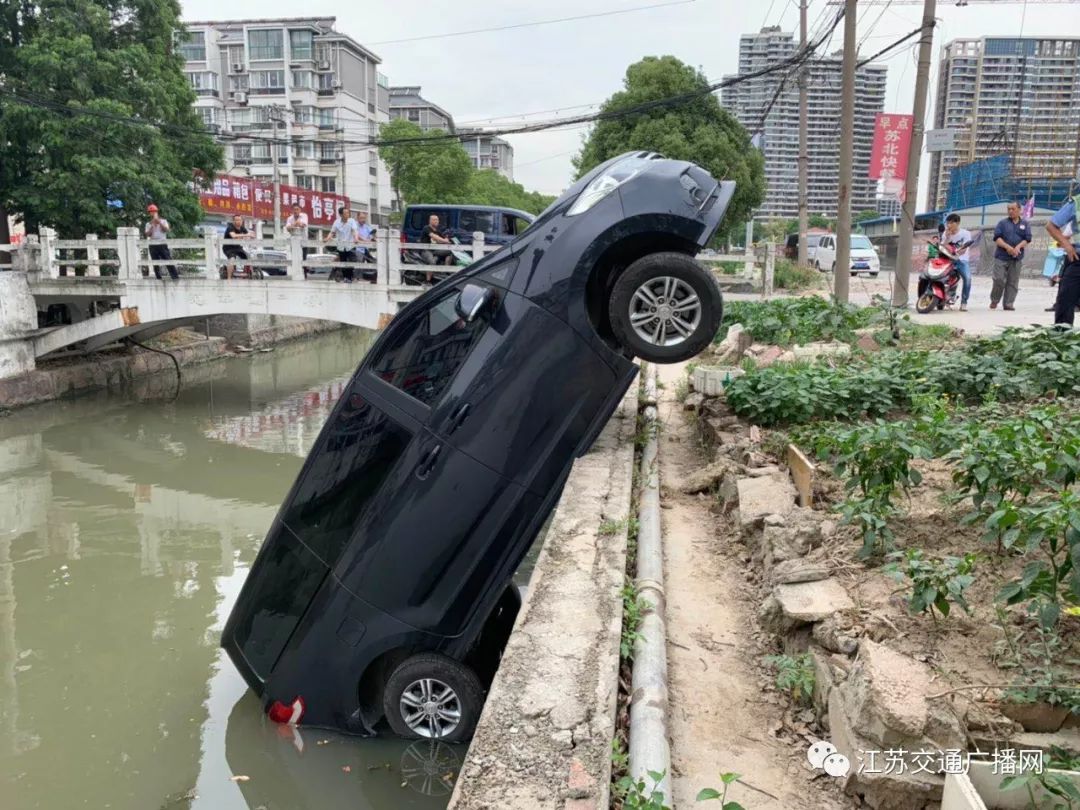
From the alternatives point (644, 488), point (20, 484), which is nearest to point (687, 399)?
point (644, 488)

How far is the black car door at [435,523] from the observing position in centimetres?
373

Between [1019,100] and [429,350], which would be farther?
[1019,100]

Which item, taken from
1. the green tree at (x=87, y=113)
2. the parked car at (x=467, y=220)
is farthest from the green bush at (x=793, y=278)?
the green tree at (x=87, y=113)

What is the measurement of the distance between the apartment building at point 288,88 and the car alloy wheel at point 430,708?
45646mm

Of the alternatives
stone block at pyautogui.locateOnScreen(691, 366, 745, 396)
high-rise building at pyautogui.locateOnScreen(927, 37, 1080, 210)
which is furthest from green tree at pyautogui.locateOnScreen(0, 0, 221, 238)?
high-rise building at pyautogui.locateOnScreen(927, 37, 1080, 210)

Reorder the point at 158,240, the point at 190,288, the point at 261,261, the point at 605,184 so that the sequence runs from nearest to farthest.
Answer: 1. the point at 605,184
2. the point at 190,288
3. the point at 261,261
4. the point at 158,240

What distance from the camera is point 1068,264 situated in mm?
6621

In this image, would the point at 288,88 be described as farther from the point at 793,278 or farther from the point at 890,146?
the point at 890,146

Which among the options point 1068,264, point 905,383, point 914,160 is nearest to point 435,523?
point 905,383

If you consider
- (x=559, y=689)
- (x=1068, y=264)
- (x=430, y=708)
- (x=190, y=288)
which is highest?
(x=1068, y=264)

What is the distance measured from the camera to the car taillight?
13.5 ft

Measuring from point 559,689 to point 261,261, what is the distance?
12837mm

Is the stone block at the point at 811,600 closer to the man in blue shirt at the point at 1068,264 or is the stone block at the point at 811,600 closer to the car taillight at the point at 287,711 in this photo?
the car taillight at the point at 287,711

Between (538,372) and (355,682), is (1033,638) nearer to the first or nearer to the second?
(538,372)
